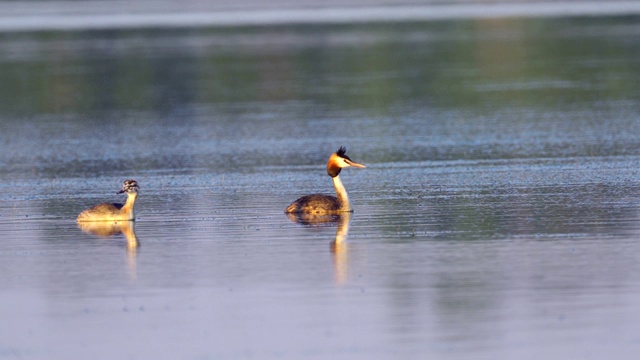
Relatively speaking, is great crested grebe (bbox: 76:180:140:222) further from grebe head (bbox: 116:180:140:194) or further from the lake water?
the lake water

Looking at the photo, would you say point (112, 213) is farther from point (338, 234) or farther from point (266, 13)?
point (266, 13)

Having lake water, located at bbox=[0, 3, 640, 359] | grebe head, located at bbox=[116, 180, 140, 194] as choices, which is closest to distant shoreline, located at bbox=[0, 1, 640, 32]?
lake water, located at bbox=[0, 3, 640, 359]

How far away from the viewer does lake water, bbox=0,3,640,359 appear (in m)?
13.8

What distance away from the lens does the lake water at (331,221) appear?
45.2 feet

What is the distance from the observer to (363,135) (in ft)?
108

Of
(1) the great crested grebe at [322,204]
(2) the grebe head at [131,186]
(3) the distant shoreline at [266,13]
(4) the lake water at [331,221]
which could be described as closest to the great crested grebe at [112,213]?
(2) the grebe head at [131,186]

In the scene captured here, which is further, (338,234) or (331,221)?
(331,221)

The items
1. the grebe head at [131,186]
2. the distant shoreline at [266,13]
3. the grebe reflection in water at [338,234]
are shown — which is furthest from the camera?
the distant shoreline at [266,13]

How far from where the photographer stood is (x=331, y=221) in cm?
2066

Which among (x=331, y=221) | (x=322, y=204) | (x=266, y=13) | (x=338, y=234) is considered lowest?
(x=338, y=234)

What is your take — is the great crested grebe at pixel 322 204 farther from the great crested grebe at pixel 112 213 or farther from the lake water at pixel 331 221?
the great crested grebe at pixel 112 213

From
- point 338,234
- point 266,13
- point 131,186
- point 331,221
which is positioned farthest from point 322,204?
point 266,13

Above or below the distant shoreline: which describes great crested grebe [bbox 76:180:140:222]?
below

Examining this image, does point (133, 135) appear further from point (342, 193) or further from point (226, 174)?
point (342, 193)
